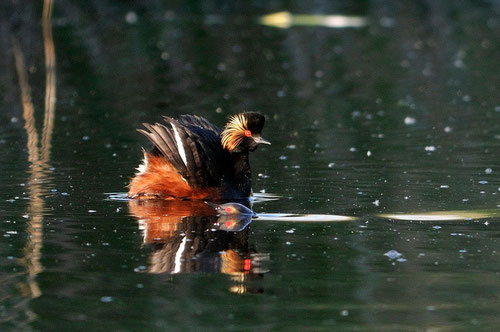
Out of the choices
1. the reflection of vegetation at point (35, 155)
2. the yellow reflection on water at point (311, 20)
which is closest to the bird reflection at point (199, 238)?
the reflection of vegetation at point (35, 155)

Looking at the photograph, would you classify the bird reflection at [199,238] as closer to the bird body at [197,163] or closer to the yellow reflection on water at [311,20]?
the bird body at [197,163]

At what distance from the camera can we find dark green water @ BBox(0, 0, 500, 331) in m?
6.97

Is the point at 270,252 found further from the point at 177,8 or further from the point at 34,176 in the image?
the point at 177,8

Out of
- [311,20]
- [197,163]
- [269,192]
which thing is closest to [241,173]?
[269,192]

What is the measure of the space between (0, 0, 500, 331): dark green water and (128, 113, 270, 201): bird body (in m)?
0.31

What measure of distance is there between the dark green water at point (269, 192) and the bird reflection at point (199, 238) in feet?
0.10

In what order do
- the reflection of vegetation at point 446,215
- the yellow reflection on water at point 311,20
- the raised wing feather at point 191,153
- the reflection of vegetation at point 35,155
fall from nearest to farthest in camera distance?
the reflection of vegetation at point 35,155, the reflection of vegetation at point 446,215, the raised wing feather at point 191,153, the yellow reflection on water at point 311,20

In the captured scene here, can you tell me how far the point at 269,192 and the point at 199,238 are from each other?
85.4 inches

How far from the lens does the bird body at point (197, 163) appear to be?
10.6m

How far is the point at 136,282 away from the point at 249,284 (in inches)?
30.6

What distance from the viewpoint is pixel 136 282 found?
7.42m

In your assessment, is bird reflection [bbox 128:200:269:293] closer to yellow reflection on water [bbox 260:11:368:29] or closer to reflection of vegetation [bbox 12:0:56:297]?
reflection of vegetation [bbox 12:0:56:297]

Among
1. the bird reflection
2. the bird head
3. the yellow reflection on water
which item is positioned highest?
the yellow reflection on water

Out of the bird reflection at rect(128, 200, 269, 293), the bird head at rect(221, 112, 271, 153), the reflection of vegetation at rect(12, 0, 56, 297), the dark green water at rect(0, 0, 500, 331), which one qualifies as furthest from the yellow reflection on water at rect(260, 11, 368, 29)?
the bird reflection at rect(128, 200, 269, 293)
